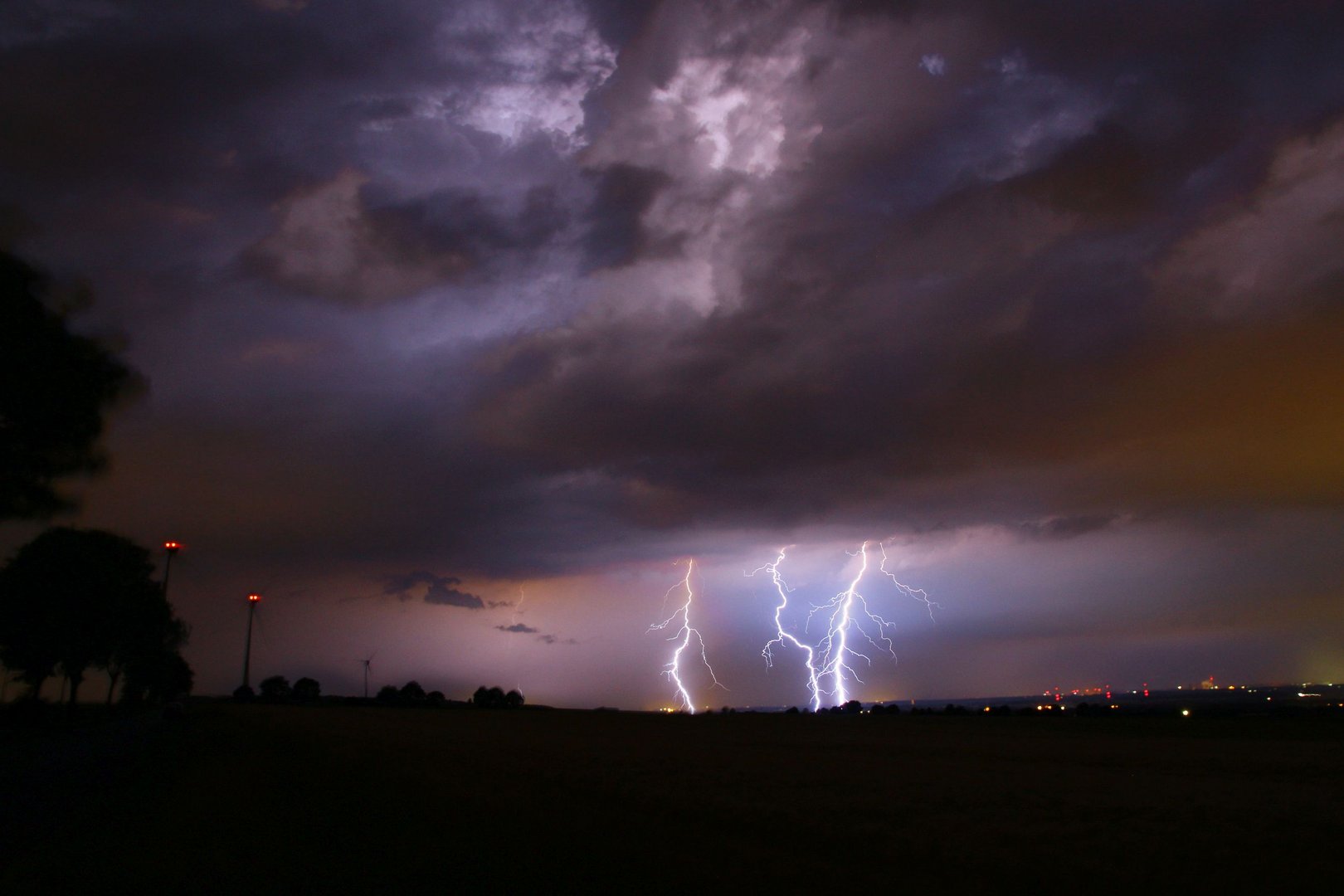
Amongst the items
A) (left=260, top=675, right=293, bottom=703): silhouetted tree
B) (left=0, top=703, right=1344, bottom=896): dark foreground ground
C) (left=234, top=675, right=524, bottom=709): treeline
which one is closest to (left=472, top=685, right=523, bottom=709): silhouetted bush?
(left=234, top=675, right=524, bottom=709): treeline

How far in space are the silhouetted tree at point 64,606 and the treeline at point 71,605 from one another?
5 centimetres

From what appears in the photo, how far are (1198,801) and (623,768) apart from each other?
12.2 metres

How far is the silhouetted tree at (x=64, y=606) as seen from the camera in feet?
163

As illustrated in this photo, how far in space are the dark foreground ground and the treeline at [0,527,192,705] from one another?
99.9 feet

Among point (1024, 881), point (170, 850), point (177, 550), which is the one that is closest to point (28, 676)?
point (177, 550)

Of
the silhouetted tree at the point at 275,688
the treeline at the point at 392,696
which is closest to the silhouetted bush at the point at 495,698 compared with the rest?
the treeline at the point at 392,696

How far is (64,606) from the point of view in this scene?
2002 inches

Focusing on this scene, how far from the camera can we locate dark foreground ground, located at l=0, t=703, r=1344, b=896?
9.01 meters

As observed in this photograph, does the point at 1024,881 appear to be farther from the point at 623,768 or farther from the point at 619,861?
the point at 623,768

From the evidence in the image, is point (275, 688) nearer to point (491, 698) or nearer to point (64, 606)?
point (491, 698)

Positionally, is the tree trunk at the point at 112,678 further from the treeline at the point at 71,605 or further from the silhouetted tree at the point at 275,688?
the silhouetted tree at the point at 275,688

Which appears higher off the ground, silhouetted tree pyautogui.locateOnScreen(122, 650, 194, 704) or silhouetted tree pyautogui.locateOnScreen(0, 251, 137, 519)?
silhouetted tree pyautogui.locateOnScreen(0, 251, 137, 519)

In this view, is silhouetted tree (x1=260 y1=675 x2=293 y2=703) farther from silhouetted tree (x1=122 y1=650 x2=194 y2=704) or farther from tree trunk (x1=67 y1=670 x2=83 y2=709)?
tree trunk (x1=67 y1=670 x2=83 y2=709)

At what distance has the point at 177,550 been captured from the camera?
81938mm
